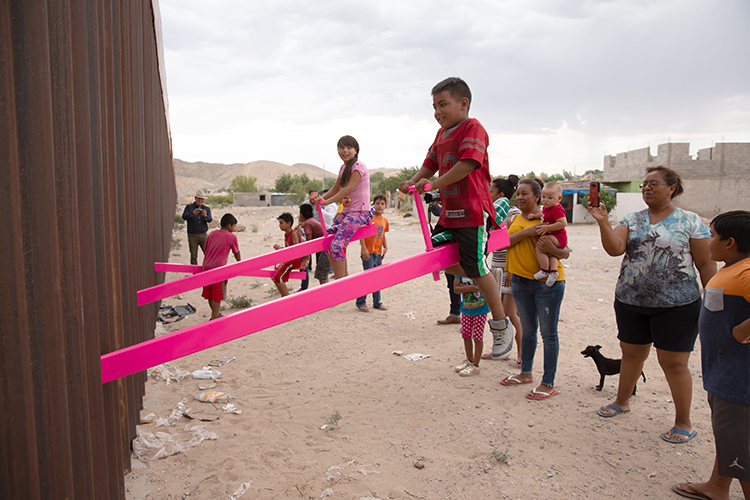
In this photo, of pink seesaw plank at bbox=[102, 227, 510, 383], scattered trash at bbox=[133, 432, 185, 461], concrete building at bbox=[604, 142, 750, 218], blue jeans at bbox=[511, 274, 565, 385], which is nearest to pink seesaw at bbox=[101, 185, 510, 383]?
pink seesaw plank at bbox=[102, 227, 510, 383]

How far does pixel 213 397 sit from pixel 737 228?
4.18 meters

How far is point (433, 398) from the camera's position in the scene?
4.05m

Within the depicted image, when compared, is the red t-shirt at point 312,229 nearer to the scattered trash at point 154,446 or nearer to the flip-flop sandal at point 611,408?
the scattered trash at point 154,446

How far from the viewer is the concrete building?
27797 millimetres

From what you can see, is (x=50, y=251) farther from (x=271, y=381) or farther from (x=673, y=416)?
(x=673, y=416)

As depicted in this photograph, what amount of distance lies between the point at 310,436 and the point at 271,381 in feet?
4.16

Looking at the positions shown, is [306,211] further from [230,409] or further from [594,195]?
[594,195]

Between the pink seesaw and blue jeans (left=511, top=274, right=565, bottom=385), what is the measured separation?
0.73 metres

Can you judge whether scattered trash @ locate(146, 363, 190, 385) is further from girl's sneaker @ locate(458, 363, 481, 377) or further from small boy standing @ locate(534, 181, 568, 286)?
small boy standing @ locate(534, 181, 568, 286)

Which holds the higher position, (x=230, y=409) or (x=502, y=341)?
(x=502, y=341)

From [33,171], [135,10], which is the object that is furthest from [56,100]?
[135,10]

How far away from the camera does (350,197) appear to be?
5395mm

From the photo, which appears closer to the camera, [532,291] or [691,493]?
[691,493]

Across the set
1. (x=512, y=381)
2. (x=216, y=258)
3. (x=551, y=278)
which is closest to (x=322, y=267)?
(x=216, y=258)
